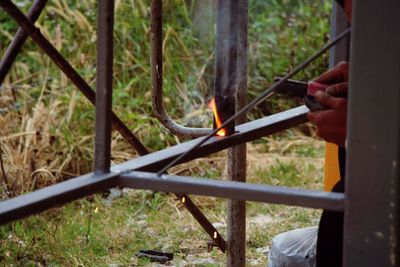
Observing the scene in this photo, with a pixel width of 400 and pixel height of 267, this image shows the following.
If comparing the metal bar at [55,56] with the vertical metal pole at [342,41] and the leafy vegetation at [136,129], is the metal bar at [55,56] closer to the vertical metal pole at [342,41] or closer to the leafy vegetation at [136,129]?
the vertical metal pole at [342,41]

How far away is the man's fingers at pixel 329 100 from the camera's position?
6.64ft

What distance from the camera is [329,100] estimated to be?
80.7 inches

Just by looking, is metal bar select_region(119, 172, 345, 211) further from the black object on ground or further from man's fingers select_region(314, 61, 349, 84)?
the black object on ground

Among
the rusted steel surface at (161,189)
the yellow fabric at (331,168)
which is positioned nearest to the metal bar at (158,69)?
the rusted steel surface at (161,189)

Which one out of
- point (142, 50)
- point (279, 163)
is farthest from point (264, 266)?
point (142, 50)

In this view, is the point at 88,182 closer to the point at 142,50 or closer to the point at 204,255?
the point at 204,255

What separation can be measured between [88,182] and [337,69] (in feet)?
2.29

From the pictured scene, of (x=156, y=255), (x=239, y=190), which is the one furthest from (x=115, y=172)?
(x=156, y=255)

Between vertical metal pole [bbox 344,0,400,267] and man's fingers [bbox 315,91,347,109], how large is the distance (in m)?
0.21

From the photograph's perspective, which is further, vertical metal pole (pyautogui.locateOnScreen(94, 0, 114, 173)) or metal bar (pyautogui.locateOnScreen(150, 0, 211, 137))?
metal bar (pyautogui.locateOnScreen(150, 0, 211, 137))

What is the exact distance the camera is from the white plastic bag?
2.96 metres

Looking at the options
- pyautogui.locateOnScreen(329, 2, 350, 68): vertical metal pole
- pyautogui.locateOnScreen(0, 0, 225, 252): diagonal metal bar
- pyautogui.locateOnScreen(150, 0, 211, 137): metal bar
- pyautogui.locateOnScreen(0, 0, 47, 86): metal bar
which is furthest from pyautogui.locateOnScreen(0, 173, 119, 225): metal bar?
pyautogui.locateOnScreen(329, 2, 350, 68): vertical metal pole

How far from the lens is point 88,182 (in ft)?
6.36

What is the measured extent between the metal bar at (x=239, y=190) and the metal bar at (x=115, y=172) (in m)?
0.07
